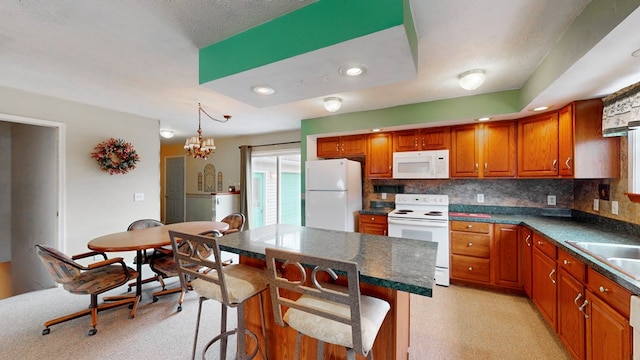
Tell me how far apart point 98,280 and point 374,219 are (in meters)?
3.10

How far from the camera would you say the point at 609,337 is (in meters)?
1.38

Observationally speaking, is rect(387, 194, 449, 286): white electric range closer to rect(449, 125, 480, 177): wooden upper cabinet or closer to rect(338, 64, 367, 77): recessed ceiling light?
rect(449, 125, 480, 177): wooden upper cabinet

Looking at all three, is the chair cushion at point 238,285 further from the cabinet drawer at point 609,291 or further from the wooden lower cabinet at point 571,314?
the wooden lower cabinet at point 571,314

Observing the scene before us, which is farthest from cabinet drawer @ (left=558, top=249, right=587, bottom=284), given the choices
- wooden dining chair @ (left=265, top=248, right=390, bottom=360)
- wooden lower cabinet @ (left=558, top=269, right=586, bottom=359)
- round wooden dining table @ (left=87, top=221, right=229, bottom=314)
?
round wooden dining table @ (left=87, top=221, right=229, bottom=314)

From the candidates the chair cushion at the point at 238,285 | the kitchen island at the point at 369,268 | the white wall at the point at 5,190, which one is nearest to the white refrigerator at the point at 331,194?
the kitchen island at the point at 369,268

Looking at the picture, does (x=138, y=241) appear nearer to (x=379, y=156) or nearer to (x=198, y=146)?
(x=198, y=146)

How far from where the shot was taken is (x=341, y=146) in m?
4.07

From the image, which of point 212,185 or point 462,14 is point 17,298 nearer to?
point 212,185

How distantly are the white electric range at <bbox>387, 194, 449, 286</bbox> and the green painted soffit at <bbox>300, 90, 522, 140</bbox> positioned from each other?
3.84 feet

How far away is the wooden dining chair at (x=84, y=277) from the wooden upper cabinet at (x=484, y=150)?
3.92 meters

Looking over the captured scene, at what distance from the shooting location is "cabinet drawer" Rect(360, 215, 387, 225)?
356cm

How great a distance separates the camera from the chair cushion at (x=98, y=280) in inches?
86.9

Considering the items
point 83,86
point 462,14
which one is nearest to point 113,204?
point 83,86

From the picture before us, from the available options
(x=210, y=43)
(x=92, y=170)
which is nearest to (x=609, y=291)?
(x=210, y=43)
